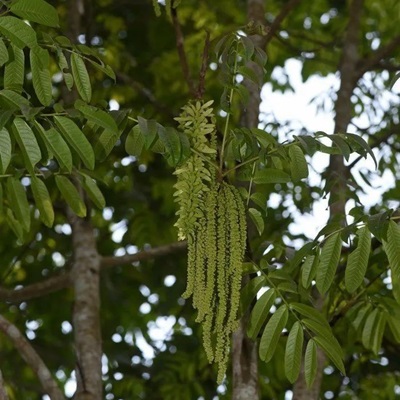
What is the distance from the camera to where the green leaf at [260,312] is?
8.43ft

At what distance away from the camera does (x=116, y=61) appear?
4.82 meters

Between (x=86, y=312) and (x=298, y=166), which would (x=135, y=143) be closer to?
(x=298, y=166)

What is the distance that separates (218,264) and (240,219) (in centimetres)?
13

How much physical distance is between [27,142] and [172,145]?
0.34 meters

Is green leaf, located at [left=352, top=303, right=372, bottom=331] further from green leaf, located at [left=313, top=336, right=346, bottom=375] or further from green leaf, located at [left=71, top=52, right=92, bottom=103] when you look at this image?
green leaf, located at [left=71, top=52, right=92, bottom=103]

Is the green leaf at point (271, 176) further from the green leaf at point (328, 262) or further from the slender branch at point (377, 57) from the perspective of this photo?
the slender branch at point (377, 57)

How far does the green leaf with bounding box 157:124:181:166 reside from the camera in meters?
2.27

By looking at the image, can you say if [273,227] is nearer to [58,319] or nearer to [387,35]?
[58,319]

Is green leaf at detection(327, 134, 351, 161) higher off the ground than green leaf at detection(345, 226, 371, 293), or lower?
higher

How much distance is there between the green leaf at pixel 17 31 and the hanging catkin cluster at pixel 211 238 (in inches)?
17.9

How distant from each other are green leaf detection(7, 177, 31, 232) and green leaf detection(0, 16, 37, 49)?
676 mm

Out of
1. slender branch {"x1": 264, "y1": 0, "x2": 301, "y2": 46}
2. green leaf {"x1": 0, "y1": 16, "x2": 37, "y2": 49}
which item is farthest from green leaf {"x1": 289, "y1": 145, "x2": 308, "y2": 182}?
slender branch {"x1": 264, "y1": 0, "x2": 301, "y2": 46}

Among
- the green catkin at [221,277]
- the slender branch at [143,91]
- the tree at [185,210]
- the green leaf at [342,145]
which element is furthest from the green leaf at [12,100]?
the slender branch at [143,91]

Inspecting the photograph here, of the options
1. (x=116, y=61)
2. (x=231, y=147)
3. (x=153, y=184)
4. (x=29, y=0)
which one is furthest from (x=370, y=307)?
(x=116, y=61)
